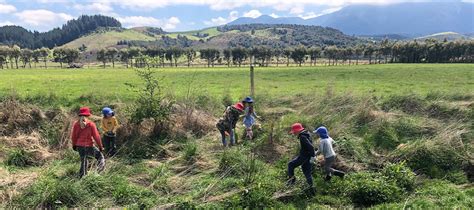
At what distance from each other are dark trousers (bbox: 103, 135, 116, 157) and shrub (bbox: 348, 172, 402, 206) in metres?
7.20

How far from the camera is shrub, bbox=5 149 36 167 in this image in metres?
11.4

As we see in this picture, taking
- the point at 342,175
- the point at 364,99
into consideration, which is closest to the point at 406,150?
the point at 342,175

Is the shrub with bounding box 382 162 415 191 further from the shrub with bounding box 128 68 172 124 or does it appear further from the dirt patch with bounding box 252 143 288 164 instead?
the shrub with bounding box 128 68 172 124

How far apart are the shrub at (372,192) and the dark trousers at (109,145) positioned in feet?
23.6

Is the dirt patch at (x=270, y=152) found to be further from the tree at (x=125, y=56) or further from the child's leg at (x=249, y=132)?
the tree at (x=125, y=56)

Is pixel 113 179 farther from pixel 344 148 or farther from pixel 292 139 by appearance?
pixel 344 148

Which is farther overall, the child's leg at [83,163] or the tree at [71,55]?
the tree at [71,55]

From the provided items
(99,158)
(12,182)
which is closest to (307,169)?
(99,158)

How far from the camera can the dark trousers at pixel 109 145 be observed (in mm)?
11852

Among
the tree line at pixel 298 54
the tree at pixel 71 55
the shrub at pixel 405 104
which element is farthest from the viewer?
the tree at pixel 71 55

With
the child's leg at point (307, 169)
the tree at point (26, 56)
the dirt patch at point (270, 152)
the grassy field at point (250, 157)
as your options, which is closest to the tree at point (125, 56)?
the tree at point (26, 56)

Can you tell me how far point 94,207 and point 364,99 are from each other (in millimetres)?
11085

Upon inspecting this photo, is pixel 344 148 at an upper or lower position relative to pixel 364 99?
lower

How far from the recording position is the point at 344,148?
11266mm
